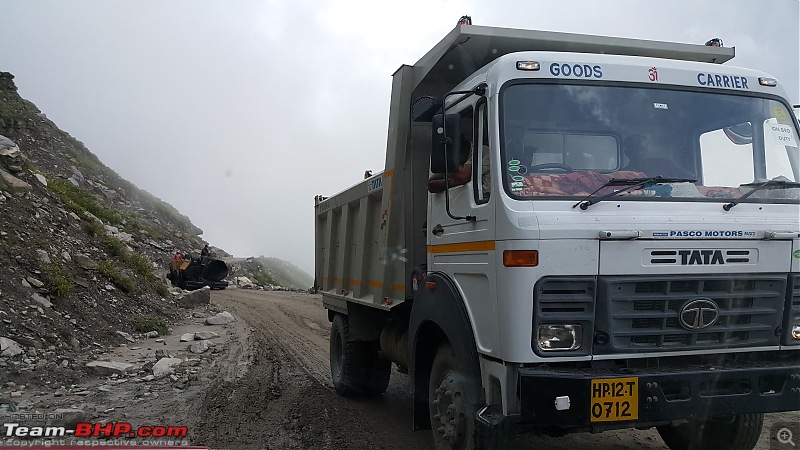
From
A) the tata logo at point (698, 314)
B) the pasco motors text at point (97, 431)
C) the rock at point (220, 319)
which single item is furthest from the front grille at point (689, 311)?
the rock at point (220, 319)

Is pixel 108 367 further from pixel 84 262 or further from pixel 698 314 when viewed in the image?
pixel 698 314

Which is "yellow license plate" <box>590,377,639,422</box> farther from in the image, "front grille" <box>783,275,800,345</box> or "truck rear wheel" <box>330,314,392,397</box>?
"truck rear wheel" <box>330,314,392,397</box>

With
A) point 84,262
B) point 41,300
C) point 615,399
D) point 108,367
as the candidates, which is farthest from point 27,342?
point 615,399

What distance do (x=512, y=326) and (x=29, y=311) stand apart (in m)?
7.82

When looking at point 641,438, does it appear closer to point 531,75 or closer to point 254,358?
point 531,75

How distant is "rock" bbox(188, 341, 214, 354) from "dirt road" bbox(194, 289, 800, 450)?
0.39 m

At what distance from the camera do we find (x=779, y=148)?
4.20 meters

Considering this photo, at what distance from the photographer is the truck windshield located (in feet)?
12.7

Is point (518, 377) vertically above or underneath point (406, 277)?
underneath

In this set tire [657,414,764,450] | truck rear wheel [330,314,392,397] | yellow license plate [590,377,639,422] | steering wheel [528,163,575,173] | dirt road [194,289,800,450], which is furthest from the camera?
truck rear wheel [330,314,392,397]

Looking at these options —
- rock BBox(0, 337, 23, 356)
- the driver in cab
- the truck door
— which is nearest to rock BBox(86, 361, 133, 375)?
rock BBox(0, 337, 23, 356)

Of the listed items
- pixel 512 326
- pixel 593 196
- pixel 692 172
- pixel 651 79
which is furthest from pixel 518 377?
pixel 651 79

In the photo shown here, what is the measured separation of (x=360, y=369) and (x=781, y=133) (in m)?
5.02

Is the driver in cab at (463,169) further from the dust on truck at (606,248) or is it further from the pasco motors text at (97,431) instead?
the pasco motors text at (97,431)
